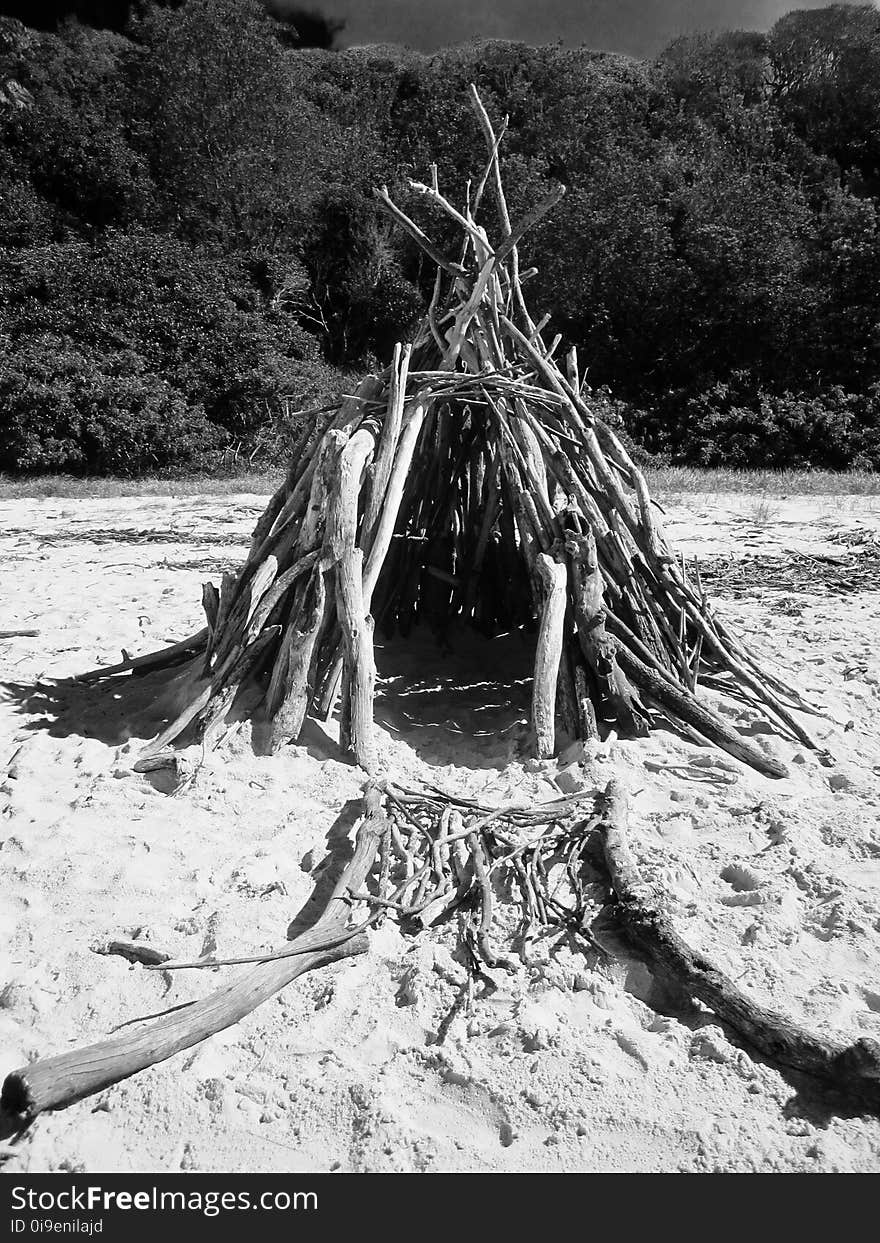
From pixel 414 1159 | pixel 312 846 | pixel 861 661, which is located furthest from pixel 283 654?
pixel 861 661

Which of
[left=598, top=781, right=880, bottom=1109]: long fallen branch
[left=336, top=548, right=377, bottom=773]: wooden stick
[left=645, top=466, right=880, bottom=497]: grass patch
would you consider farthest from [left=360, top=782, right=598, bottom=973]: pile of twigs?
[left=645, top=466, right=880, bottom=497]: grass patch

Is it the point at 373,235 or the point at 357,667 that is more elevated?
the point at 373,235

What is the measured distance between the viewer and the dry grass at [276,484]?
10613 millimetres

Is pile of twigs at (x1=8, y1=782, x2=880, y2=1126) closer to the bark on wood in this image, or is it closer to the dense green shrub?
the bark on wood

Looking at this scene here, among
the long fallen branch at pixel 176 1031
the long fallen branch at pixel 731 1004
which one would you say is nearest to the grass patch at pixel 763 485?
the long fallen branch at pixel 731 1004

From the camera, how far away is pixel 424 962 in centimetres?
238

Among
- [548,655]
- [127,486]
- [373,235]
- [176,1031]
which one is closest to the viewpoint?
[176,1031]

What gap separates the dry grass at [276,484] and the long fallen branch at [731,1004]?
23.8 feet

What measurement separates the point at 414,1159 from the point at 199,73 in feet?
81.7

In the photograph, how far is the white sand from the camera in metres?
1.89

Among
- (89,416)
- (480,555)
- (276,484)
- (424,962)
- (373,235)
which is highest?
(373,235)

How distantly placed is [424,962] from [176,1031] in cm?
60

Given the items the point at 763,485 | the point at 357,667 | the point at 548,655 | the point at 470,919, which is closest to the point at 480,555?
the point at 548,655

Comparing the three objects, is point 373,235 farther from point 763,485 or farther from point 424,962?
point 424,962
